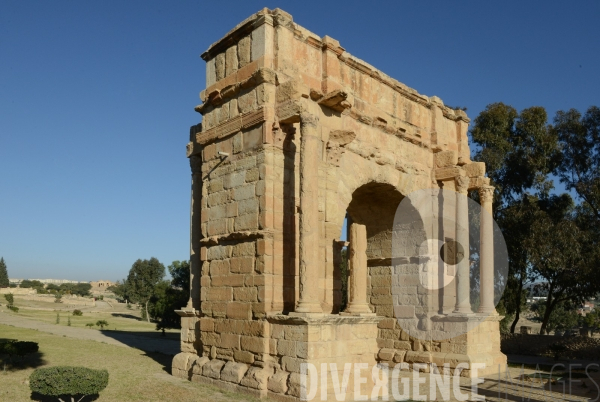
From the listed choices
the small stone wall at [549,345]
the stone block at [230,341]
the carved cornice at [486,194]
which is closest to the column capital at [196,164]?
the stone block at [230,341]

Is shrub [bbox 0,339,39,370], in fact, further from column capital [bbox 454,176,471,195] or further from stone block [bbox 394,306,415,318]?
column capital [bbox 454,176,471,195]

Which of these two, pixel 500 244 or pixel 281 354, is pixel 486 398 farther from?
pixel 500 244

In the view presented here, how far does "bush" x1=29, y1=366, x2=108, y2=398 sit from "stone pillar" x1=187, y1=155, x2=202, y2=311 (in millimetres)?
3695

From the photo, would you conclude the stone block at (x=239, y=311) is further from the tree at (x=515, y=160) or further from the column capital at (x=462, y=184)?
the tree at (x=515, y=160)

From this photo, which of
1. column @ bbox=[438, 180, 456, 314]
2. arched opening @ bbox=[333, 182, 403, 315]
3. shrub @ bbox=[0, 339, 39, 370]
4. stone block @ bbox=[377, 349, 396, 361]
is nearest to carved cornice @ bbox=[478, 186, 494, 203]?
column @ bbox=[438, 180, 456, 314]

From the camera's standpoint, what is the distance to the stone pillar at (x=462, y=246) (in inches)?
537

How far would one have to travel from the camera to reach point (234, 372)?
32.0 ft

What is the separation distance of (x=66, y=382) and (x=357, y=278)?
571 cm

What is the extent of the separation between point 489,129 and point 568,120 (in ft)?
10.4

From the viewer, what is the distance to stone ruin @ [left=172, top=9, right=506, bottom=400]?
9.48 metres

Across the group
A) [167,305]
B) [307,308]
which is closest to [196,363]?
[307,308]

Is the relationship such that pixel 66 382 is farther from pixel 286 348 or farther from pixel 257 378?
pixel 286 348

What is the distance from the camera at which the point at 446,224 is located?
14125 millimetres

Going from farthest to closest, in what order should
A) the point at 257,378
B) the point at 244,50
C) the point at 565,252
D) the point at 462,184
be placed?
the point at 565,252
the point at 462,184
the point at 244,50
the point at 257,378
